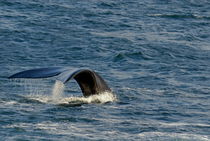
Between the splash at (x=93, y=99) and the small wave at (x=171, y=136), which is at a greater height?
the splash at (x=93, y=99)

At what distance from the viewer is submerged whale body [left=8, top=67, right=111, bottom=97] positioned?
21.2 m

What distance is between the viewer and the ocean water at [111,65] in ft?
69.6

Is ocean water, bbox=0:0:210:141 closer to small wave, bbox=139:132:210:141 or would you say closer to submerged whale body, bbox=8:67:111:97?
small wave, bbox=139:132:210:141

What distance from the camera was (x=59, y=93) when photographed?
2545 centimetres

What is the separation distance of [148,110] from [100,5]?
27.9 meters

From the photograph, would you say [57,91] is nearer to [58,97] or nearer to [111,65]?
[58,97]

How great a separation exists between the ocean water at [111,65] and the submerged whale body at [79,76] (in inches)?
15.5

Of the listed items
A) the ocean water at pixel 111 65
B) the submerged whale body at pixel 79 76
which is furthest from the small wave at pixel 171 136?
the submerged whale body at pixel 79 76

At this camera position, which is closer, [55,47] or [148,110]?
[148,110]

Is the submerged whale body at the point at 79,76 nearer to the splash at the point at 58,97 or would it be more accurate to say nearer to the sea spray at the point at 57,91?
the splash at the point at 58,97

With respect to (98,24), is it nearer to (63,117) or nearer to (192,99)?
(192,99)

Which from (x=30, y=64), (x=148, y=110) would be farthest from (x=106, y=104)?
(x=30, y=64)

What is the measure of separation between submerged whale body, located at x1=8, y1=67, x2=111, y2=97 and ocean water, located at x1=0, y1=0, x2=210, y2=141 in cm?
39

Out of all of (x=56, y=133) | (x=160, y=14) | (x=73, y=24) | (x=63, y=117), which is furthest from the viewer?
(x=160, y=14)
